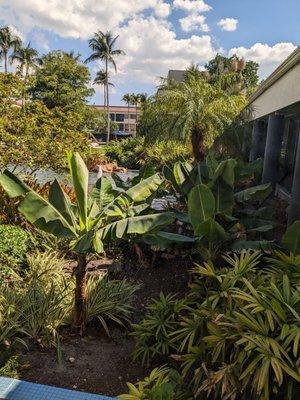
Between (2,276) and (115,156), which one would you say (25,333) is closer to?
(2,276)

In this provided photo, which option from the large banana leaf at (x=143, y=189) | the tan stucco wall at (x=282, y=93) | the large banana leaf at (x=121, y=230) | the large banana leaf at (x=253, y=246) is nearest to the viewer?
the large banana leaf at (x=121, y=230)

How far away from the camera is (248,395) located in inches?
129

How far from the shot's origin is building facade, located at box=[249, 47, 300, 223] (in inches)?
333

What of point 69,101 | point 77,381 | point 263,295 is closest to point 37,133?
point 77,381

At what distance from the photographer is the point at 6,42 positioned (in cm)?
5256

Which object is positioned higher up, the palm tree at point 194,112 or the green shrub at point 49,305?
the palm tree at point 194,112

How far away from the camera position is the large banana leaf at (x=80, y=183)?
198 inches

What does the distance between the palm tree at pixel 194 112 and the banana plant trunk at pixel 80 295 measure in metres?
12.4

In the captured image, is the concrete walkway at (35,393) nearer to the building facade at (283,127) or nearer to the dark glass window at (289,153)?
the building facade at (283,127)

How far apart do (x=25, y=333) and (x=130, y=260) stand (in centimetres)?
345

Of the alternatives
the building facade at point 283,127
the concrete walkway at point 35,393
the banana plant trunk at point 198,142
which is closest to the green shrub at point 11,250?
the concrete walkway at point 35,393

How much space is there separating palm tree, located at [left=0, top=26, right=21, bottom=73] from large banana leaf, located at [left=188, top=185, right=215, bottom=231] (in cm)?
5436

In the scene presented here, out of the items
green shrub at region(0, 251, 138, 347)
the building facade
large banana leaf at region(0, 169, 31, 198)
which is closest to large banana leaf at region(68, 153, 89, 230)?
large banana leaf at region(0, 169, 31, 198)

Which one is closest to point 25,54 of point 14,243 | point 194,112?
point 194,112
